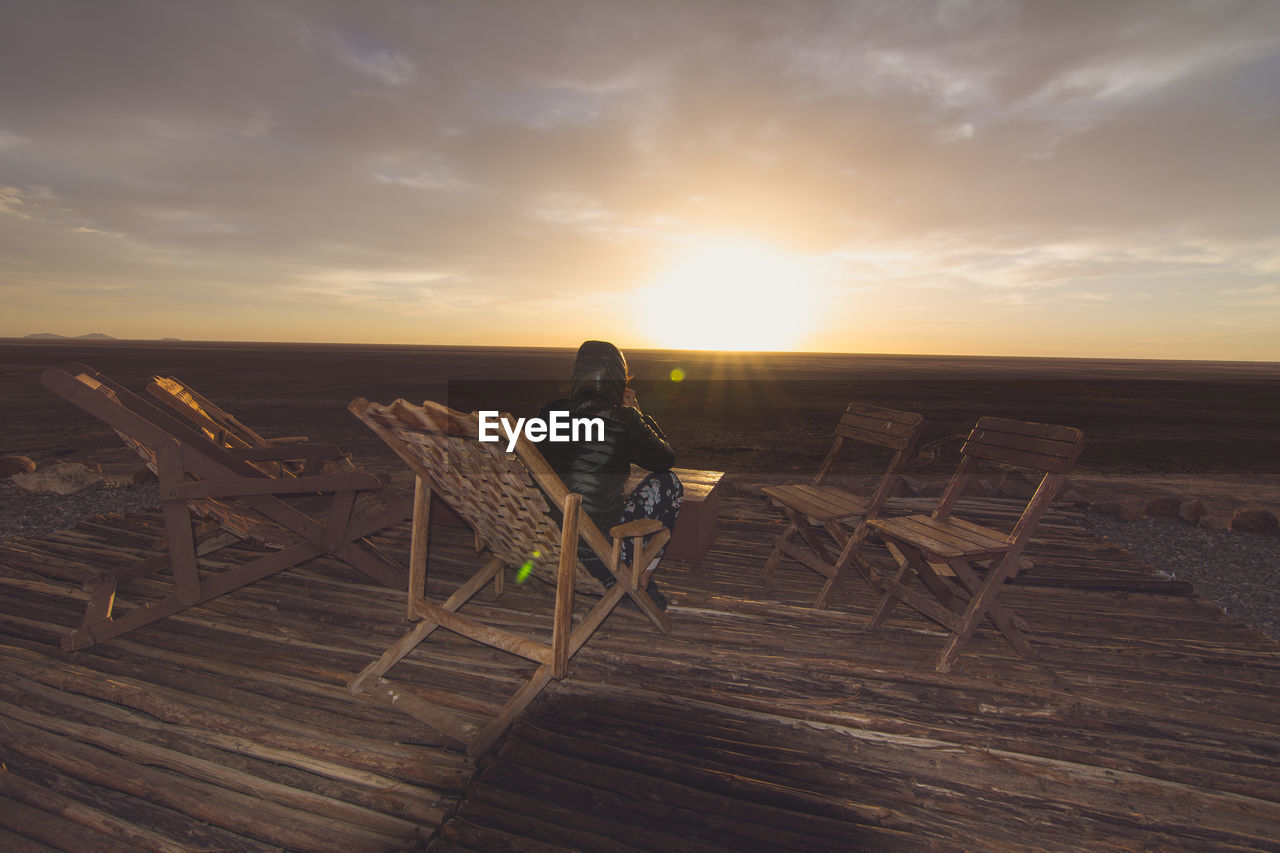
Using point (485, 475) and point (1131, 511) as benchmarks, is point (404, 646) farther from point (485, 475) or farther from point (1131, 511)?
point (1131, 511)

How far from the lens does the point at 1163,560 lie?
20.0ft

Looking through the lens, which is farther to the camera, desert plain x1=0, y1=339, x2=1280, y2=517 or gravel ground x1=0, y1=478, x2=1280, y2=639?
desert plain x1=0, y1=339, x2=1280, y2=517

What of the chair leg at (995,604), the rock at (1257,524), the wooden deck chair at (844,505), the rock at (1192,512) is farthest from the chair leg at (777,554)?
the rock at (1257,524)

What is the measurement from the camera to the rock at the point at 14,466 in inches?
356

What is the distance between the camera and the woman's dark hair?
3371 mm

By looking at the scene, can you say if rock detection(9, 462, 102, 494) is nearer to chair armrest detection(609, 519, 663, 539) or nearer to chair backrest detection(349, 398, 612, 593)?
chair backrest detection(349, 398, 612, 593)

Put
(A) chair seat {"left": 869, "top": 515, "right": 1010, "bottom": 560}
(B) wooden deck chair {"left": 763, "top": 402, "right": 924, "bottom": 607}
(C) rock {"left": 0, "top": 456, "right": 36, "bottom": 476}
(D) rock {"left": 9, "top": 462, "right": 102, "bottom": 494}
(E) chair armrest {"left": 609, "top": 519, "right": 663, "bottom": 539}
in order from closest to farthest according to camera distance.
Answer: (E) chair armrest {"left": 609, "top": 519, "right": 663, "bottom": 539} < (A) chair seat {"left": 869, "top": 515, "right": 1010, "bottom": 560} < (B) wooden deck chair {"left": 763, "top": 402, "right": 924, "bottom": 607} < (D) rock {"left": 9, "top": 462, "right": 102, "bottom": 494} < (C) rock {"left": 0, "top": 456, "right": 36, "bottom": 476}

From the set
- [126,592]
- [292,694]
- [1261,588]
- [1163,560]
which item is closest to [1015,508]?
[1163,560]

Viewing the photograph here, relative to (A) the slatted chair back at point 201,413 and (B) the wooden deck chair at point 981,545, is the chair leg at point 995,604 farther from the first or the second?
(A) the slatted chair back at point 201,413

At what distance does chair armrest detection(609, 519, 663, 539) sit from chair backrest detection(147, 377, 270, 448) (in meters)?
3.24

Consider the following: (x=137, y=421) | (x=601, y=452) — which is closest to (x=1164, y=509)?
(x=601, y=452)

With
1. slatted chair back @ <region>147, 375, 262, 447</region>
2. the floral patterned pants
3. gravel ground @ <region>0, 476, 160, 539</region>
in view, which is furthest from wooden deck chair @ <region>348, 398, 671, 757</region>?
gravel ground @ <region>0, 476, 160, 539</region>

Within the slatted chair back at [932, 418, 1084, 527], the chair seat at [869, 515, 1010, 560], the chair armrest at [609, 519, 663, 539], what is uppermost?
the slatted chair back at [932, 418, 1084, 527]

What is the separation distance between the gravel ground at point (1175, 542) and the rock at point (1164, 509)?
0.17 meters
